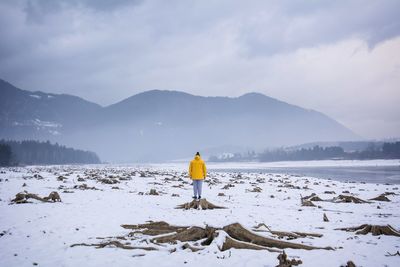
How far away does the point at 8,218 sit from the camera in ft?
44.0

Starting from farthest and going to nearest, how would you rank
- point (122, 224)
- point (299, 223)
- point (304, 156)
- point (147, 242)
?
1. point (304, 156)
2. point (299, 223)
3. point (122, 224)
4. point (147, 242)

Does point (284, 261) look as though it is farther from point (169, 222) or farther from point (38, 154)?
point (38, 154)

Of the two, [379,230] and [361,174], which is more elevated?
[379,230]

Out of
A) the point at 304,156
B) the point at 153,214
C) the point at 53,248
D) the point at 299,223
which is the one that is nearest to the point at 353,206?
the point at 299,223

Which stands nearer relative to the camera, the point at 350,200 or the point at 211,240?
the point at 211,240

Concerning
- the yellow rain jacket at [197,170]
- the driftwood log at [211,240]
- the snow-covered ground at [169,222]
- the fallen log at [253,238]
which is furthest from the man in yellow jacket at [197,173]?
the fallen log at [253,238]

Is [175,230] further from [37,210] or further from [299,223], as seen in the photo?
[37,210]

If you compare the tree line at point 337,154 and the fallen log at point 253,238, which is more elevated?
the tree line at point 337,154

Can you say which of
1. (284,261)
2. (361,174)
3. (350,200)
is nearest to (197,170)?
(350,200)

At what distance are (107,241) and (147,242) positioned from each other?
49.6 inches

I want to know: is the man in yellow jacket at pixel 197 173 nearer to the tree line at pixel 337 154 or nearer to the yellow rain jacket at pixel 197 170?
the yellow rain jacket at pixel 197 170

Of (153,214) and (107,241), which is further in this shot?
(153,214)

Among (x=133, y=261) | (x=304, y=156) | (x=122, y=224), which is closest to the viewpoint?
(x=133, y=261)

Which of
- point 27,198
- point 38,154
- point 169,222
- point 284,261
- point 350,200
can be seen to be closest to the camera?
point 284,261
